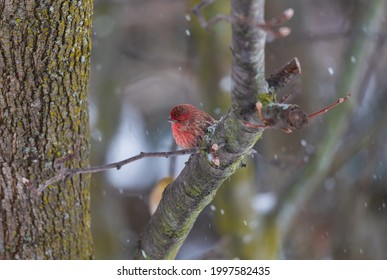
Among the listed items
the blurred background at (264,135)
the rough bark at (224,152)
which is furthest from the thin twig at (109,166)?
the blurred background at (264,135)

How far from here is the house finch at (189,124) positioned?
4.48m

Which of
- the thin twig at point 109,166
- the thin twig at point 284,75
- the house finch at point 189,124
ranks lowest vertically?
the thin twig at point 109,166

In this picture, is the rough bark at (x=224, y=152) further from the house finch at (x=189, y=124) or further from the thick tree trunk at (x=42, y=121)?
the house finch at (x=189, y=124)

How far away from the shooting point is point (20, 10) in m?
3.36

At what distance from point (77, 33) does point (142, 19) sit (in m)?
5.59

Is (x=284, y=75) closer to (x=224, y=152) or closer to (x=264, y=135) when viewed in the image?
(x=224, y=152)

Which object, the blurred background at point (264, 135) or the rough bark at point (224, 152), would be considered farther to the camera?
the blurred background at point (264, 135)


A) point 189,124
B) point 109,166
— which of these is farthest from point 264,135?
point 109,166

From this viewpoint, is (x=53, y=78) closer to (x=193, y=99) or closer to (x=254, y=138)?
(x=254, y=138)

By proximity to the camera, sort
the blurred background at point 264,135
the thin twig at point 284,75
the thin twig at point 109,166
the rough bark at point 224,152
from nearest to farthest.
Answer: the rough bark at point 224,152, the thin twig at point 284,75, the thin twig at point 109,166, the blurred background at point 264,135

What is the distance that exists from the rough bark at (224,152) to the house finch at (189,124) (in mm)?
710
